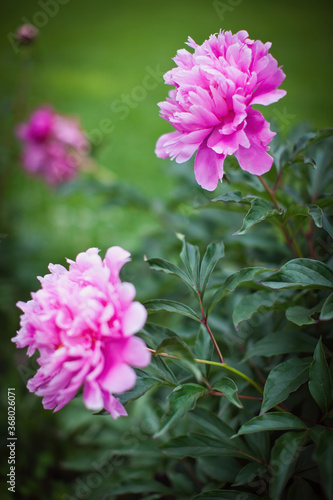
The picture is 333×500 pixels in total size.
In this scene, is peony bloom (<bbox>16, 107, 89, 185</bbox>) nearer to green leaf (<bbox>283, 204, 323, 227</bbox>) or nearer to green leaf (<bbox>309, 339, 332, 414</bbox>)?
green leaf (<bbox>283, 204, 323, 227</bbox>)

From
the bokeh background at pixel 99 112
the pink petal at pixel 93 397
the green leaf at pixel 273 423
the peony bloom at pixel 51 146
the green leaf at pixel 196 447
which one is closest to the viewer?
the pink petal at pixel 93 397

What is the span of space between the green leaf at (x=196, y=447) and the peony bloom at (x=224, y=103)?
15.0 inches

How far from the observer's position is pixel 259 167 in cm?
60

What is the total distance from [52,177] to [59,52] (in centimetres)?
365

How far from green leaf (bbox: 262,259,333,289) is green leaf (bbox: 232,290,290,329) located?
0.10 m

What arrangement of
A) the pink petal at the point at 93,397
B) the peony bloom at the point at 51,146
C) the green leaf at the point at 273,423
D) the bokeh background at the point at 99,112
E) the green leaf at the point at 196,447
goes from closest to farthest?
the pink petal at the point at 93,397, the green leaf at the point at 273,423, the green leaf at the point at 196,447, the bokeh background at the point at 99,112, the peony bloom at the point at 51,146

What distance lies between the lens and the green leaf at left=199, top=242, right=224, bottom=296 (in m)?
0.67

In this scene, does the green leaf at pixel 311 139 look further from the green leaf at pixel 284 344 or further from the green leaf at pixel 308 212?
the green leaf at pixel 284 344

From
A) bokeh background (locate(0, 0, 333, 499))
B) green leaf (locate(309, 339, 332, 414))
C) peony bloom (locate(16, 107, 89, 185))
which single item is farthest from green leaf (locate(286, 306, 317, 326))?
peony bloom (locate(16, 107, 89, 185))

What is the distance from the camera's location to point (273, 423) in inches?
22.8

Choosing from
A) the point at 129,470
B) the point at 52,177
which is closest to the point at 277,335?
the point at 129,470

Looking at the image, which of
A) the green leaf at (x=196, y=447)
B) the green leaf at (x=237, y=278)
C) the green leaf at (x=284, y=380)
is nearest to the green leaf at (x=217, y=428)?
the green leaf at (x=196, y=447)

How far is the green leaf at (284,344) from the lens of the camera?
70cm

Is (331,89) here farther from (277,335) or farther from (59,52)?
(277,335)
